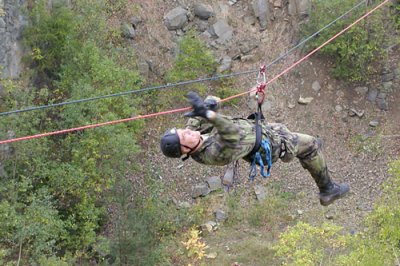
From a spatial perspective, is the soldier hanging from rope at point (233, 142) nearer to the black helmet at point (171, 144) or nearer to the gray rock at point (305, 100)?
the black helmet at point (171, 144)

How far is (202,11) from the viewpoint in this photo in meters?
15.0

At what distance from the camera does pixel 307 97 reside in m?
14.4

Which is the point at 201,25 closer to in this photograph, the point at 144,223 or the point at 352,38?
the point at 352,38

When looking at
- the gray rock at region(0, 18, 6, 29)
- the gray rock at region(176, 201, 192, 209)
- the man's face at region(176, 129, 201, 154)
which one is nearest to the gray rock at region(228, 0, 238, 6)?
the gray rock at region(176, 201, 192, 209)

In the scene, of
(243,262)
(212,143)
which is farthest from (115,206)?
(212,143)

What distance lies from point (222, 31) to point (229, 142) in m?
9.77

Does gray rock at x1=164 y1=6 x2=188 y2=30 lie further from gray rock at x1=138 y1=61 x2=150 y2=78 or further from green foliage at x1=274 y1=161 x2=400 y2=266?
green foliage at x1=274 y1=161 x2=400 y2=266

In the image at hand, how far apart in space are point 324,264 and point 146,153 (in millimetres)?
5332

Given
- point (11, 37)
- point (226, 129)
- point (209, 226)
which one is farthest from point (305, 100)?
point (226, 129)

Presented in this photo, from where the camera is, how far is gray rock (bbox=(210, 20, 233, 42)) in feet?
49.1

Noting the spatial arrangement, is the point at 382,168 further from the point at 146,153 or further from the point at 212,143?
the point at 212,143

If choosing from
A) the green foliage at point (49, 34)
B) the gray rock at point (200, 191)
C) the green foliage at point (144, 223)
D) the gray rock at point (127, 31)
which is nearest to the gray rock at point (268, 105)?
the gray rock at point (200, 191)

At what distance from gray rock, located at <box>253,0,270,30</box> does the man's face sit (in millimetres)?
10022

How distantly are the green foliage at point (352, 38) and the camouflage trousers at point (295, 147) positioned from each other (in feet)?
24.5
